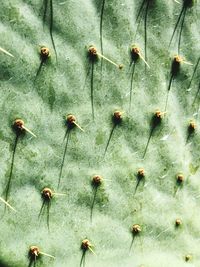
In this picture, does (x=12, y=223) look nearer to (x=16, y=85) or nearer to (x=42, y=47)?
(x=16, y=85)

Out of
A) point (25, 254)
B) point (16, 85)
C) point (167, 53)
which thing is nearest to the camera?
point (16, 85)

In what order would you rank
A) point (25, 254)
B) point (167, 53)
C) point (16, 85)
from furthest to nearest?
point (167, 53) → point (25, 254) → point (16, 85)

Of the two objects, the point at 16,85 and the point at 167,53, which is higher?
the point at 167,53

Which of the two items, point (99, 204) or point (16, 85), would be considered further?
point (99, 204)

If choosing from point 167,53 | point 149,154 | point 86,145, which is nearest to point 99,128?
point 86,145

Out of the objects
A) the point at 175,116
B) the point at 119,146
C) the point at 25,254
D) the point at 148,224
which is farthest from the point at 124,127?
the point at 25,254

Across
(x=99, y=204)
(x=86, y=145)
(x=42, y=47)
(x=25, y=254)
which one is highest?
(x=42, y=47)

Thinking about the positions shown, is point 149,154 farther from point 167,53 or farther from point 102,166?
point 167,53
